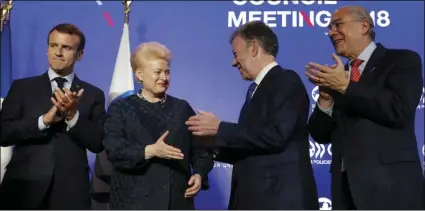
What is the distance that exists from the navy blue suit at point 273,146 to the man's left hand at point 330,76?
0.40ft

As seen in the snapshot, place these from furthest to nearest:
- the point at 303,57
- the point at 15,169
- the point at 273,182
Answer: the point at 303,57 → the point at 15,169 → the point at 273,182

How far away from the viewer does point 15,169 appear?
2568mm

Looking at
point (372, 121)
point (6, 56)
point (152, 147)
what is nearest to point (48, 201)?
point (152, 147)

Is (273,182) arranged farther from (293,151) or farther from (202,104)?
(202,104)

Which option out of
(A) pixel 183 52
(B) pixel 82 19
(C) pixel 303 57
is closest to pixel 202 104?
(A) pixel 183 52

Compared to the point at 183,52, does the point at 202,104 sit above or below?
below

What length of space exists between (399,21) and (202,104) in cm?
137

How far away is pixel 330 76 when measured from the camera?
2.17 m

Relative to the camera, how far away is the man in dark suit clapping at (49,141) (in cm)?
248

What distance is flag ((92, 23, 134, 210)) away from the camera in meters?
3.30

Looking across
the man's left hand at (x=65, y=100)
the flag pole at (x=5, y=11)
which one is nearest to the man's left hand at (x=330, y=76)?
the man's left hand at (x=65, y=100)

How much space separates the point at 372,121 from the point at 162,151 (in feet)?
2.71

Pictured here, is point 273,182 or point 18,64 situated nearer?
point 273,182

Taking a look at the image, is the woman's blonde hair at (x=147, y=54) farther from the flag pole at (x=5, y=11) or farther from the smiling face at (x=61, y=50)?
the flag pole at (x=5, y=11)
